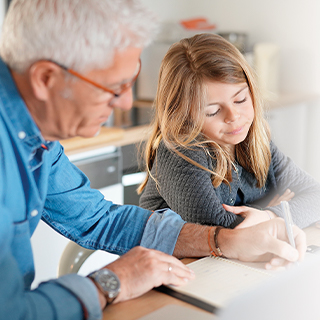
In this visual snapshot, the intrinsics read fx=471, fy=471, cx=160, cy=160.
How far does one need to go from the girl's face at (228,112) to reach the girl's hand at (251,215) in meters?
0.24

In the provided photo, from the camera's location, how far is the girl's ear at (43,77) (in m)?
0.79

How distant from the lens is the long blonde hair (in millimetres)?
1321

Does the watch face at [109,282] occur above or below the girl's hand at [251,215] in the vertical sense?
above

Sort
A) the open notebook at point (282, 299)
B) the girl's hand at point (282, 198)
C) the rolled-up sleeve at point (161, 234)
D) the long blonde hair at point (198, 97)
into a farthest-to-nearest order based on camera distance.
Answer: the girl's hand at point (282, 198) < the long blonde hair at point (198, 97) < the rolled-up sleeve at point (161, 234) < the open notebook at point (282, 299)

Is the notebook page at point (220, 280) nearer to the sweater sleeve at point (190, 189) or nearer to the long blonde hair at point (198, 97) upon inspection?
the sweater sleeve at point (190, 189)

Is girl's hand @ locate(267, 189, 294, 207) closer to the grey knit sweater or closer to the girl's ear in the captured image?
the grey knit sweater

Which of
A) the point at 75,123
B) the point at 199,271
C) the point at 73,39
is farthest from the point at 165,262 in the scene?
the point at 73,39

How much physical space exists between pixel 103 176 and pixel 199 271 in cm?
132

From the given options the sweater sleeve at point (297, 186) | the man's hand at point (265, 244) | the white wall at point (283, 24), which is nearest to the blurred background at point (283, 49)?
the white wall at point (283, 24)

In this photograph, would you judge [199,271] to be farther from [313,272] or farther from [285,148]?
[285,148]

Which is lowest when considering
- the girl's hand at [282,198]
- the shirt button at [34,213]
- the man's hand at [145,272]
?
the girl's hand at [282,198]

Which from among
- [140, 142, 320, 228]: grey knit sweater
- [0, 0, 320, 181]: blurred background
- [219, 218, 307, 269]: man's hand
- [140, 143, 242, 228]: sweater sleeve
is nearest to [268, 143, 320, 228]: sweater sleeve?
[140, 142, 320, 228]: grey knit sweater

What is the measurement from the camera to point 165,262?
87cm

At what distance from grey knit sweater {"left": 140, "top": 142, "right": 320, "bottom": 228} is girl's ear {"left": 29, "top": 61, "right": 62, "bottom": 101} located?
57 cm
